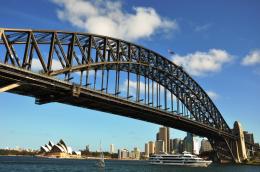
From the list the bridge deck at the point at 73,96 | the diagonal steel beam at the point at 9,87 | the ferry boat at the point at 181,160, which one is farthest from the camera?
the ferry boat at the point at 181,160

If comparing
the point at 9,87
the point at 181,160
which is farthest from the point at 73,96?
the point at 181,160

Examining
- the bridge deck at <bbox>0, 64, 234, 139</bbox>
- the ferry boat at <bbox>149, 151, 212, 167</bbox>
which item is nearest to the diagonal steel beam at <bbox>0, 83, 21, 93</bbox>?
the bridge deck at <bbox>0, 64, 234, 139</bbox>

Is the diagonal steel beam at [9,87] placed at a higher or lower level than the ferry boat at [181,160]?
higher

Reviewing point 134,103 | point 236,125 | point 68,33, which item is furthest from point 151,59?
point 236,125

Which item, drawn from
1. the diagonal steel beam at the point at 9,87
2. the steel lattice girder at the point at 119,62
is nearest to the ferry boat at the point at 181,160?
the steel lattice girder at the point at 119,62

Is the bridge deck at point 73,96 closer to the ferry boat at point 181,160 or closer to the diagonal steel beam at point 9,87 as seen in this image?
the diagonal steel beam at point 9,87

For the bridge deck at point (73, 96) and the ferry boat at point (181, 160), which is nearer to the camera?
the bridge deck at point (73, 96)

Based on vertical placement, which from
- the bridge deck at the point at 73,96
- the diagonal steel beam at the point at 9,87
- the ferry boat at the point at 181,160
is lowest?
the ferry boat at the point at 181,160

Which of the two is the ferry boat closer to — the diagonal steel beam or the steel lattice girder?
the steel lattice girder

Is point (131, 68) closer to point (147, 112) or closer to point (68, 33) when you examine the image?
point (147, 112)

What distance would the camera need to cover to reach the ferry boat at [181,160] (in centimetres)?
12071

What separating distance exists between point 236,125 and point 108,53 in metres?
81.2

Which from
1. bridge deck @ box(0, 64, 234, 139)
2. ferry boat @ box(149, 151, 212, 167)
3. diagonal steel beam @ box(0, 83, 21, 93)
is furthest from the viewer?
ferry boat @ box(149, 151, 212, 167)

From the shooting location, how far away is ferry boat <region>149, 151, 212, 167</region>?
120706 mm
